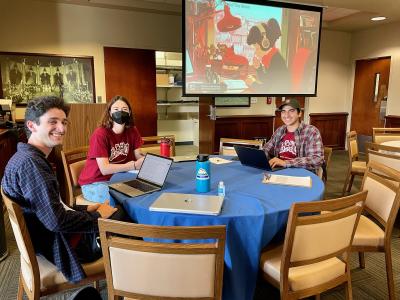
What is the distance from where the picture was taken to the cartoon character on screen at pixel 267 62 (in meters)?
4.21

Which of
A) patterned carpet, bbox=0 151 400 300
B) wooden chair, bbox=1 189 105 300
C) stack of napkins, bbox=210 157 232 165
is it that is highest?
stack of napkins, bbox=210 157 232 165

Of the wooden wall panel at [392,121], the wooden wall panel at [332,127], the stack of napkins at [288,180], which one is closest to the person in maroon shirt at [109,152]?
the stack of napkins at [288,180]

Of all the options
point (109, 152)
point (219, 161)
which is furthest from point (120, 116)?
point (219, 161)

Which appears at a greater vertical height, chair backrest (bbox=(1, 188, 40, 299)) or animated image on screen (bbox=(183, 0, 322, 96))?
animated image on screen (bbox=(183, 0, 322, 96))

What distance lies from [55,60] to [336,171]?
16.3ft

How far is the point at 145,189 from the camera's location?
1.74m

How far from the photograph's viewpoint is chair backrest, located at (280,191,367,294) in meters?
1.24

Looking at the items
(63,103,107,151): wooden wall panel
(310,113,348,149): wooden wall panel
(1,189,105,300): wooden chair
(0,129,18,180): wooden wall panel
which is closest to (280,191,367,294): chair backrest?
(1,189,105,300): wooden chair

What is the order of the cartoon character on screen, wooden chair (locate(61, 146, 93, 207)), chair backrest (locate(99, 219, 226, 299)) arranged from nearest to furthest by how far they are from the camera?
chair backrest (locate(99, 219, 226, 299)) → wooden chair (locate(61, 146, 93, 207)) → the cartoon character on screen

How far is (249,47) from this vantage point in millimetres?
4203

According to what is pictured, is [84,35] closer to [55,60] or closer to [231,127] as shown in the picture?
[55,60]

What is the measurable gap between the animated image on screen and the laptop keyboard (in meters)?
2.37

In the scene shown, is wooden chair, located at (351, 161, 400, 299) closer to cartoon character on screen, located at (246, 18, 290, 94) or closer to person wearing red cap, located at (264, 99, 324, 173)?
person wearing red cap, located at (264, 99, 324, 173)

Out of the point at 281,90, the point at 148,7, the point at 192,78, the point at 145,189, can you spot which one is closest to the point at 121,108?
the point at 145,189
